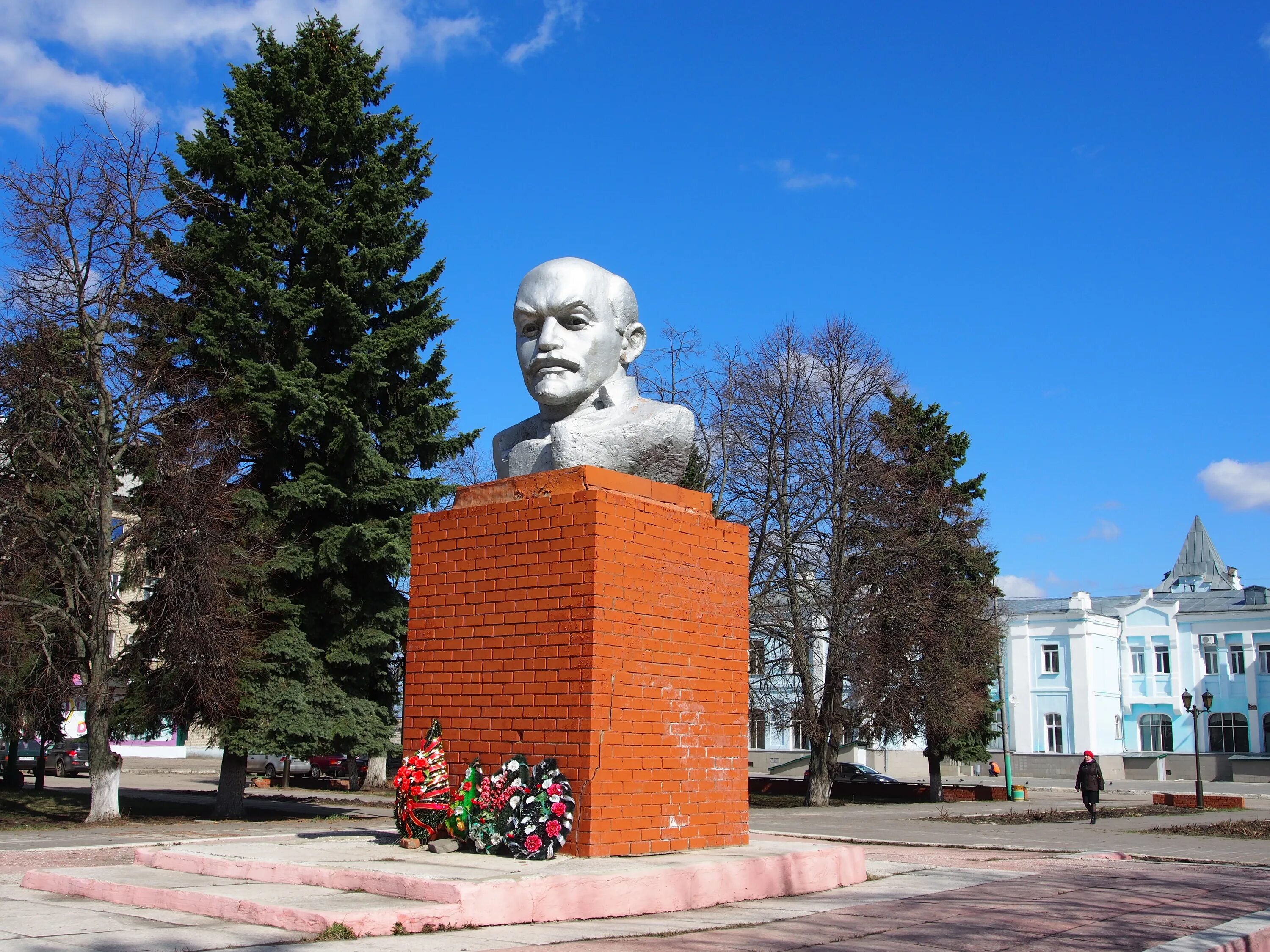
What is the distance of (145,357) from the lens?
1811cm

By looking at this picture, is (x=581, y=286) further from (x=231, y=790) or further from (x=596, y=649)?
(x=231, y=790)

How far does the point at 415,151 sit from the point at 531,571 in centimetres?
1532

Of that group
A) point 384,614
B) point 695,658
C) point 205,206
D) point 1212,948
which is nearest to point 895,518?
point 384,614

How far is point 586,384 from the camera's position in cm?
824

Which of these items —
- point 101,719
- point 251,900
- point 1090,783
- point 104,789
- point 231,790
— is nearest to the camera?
point 251,900

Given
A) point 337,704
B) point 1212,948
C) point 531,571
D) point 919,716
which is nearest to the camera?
point 1212,948

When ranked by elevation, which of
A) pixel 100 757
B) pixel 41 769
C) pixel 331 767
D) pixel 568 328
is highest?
pixel 568 328

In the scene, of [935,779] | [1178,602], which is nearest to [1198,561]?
[1178,602]

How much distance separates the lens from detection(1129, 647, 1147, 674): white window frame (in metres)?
55.8

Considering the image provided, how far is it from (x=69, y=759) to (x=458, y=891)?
33903mm

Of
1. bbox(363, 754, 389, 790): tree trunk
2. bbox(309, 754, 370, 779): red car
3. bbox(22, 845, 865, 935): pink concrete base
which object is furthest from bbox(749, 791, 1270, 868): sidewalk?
bbox(309, 754, 370, 779): red car

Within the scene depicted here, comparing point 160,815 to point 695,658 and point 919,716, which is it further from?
point 919,716

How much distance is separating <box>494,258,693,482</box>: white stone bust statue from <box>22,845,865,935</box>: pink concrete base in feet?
9.67

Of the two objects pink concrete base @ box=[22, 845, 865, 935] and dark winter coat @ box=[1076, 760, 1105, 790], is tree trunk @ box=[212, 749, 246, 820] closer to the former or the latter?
pink concrete base @ box=[22, 845, 865, 935]
